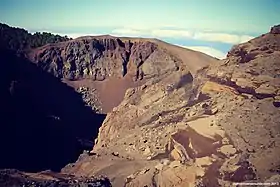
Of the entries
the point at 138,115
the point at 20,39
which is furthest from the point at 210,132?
the point at 20,39

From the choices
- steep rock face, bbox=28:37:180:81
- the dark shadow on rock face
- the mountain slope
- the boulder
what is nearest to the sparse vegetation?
the mountain slope

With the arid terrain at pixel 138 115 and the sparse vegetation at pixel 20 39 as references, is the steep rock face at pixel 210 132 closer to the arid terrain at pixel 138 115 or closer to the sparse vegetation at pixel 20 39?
the arid terrain at pixel 138 115

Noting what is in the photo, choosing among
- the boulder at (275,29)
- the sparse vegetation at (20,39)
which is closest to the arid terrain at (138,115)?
the boulder at (275,29)

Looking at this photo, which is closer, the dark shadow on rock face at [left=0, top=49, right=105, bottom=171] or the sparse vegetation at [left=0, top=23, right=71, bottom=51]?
the dark shadow on rock face at [left=0, top=49, right=105, bottom=171]

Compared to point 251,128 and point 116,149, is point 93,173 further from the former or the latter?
point 251,128

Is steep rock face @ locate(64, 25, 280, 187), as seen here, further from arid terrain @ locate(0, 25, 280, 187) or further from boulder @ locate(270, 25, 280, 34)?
boulder @ locate(270, 25, 280, 34)

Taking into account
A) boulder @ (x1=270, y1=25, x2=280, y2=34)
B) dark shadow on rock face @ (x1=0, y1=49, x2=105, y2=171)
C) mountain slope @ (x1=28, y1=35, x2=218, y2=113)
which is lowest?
dark shadow on rock face @ (x1=0, y1=49, x2=105, y2=171)
